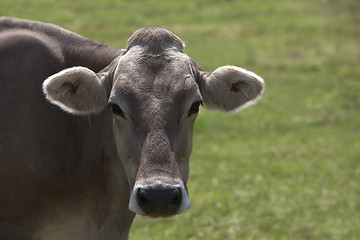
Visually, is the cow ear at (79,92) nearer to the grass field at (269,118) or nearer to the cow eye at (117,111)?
the cow eye at (117,111)

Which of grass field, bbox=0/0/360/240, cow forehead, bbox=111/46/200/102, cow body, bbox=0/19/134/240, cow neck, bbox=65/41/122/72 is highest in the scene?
cow forehead, bbox=111/46/200/102

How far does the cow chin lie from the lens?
439 cm

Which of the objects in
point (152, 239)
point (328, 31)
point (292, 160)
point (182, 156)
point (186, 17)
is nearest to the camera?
point (182, 156)

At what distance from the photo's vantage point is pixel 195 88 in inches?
195

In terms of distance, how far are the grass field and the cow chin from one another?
367 cm

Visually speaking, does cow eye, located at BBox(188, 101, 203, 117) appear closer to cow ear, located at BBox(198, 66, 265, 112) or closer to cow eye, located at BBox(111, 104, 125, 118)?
cow ear, located at BBox(198, 66, 265, 112)

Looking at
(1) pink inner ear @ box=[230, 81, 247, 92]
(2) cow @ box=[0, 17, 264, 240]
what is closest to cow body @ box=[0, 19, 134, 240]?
(2) cow @ box=[0, 17, 264, 240]

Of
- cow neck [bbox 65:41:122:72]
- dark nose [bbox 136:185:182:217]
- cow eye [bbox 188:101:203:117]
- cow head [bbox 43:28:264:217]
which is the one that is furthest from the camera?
cow neck [bbox 65:41:122:72]

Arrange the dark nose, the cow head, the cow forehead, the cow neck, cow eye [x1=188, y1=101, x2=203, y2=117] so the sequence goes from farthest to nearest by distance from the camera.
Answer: the cow neck → cow eye [x1=188, y1=101, x2=203, y2=117] → the cow forehead → the cow head → the dark nose

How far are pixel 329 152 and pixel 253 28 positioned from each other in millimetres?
10084

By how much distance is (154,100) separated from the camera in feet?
15.6

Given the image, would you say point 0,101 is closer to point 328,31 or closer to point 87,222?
point 87,222

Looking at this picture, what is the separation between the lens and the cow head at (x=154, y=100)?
4.50 meters

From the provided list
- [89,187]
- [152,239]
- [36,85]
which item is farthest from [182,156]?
[152,239]
